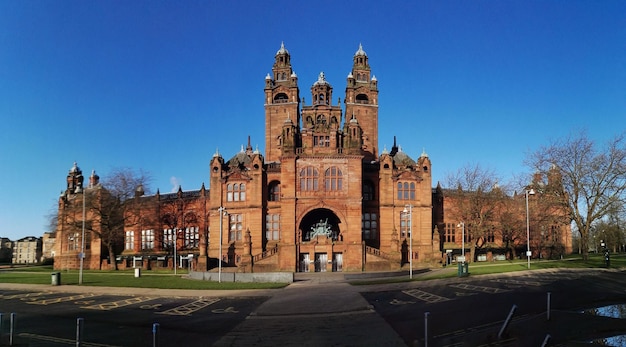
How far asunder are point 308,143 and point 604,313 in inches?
1544

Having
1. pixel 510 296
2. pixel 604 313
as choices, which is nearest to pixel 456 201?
pixel 510 296

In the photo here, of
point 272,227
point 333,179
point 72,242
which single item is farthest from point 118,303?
point 72,242

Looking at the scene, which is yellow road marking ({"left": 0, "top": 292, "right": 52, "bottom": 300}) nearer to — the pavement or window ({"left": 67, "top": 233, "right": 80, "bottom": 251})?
the pavement

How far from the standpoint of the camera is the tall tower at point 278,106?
76250 millimetres

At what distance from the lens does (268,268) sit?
2088 inches

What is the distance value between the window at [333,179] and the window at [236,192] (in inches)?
496

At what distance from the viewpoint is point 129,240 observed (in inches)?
3246

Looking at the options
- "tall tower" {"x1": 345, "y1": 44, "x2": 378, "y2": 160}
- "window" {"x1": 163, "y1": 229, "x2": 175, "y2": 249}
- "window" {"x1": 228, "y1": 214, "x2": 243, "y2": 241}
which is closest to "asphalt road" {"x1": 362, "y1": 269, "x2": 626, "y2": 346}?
"window" {"x1": 228, "y1": 214, "x2": 243, "y2": 241}

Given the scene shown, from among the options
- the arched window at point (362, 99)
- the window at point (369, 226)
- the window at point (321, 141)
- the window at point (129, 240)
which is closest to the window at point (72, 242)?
the window at point (129, 240)

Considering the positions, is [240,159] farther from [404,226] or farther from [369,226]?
[404,226]

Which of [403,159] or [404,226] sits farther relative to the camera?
[403,159]

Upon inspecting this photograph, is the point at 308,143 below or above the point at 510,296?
above

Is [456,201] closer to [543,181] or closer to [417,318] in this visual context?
[543,181]

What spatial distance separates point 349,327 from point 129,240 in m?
69.4
